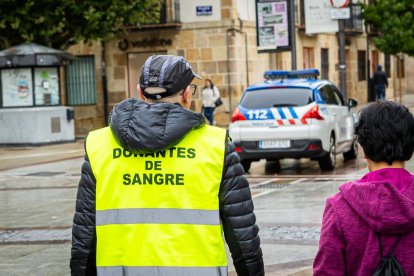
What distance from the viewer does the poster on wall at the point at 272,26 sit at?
2502 centimetres


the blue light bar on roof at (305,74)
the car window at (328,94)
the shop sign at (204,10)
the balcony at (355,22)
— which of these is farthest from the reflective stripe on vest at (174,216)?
the balcony at (355,22)

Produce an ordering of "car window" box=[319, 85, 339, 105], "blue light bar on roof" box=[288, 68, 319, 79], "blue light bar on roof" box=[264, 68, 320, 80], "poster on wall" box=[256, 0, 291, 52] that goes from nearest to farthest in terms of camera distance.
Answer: "car window" box=[319, 85, 339, 105] < "blue light bar on roof" box=[264, 68, 320, 80] < "blue light bar on roof" box=[288, 68, 319, 79] < "poster on wall" box=[256, 0, 291, 52]

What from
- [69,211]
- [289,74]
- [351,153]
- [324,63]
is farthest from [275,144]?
[324,63]

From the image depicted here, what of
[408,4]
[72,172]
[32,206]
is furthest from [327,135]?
[408,4]

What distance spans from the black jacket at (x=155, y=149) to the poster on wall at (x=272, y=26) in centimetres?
2151

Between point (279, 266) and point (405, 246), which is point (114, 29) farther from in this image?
point (405, 246)

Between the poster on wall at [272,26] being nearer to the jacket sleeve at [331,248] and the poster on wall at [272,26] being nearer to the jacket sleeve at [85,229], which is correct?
the jacket sleeve at [85,229]

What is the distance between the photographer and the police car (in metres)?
16.4

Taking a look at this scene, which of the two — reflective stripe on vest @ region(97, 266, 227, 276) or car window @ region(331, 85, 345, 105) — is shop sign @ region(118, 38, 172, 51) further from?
reflective stripe on vest @ region(97, 266, 227, 276)

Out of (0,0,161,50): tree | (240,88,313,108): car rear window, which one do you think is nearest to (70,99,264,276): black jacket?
(240,88,313,108): car rear window

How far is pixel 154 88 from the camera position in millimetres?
3699

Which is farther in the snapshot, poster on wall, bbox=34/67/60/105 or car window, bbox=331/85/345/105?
poster on wall, bbox=34/67/60/105

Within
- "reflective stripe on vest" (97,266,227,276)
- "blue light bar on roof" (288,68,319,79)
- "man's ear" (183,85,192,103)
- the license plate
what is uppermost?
Answer: "man's ear" (183,85,192,103)

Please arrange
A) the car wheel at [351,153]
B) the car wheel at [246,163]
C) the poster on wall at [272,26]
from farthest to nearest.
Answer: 1. the poster on wall at [272,26]
2. the car wheel at [351,153]
3. the car wheel at [246,163]
